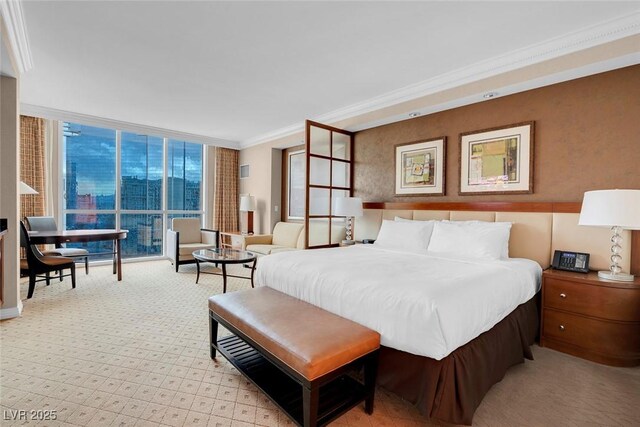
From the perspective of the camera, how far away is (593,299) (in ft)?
7.78

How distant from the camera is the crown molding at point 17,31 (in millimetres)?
2293

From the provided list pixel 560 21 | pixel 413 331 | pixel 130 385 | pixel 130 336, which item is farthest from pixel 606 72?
pixel 130 336

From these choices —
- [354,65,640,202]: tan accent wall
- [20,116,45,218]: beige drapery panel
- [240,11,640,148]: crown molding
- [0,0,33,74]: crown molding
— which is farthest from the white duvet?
[20,116,45,218]: beige drapery panel

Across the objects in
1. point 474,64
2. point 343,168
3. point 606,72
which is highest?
point 474,64

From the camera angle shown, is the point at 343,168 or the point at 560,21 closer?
the point at 560,21

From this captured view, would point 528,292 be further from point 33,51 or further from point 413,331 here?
point 33,51

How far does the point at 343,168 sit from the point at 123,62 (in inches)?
126

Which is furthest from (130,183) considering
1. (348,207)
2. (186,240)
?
(348,207)

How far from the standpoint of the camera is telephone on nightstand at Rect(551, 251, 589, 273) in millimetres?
2643

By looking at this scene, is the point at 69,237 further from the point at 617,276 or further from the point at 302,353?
the point at 617,276

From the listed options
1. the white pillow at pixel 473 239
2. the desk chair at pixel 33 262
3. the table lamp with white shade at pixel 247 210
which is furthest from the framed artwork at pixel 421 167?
the desk chair at pixel 33 262

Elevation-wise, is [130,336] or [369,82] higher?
[369,82]

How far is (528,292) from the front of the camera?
2.46m

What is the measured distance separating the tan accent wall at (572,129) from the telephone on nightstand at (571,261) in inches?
21.4
